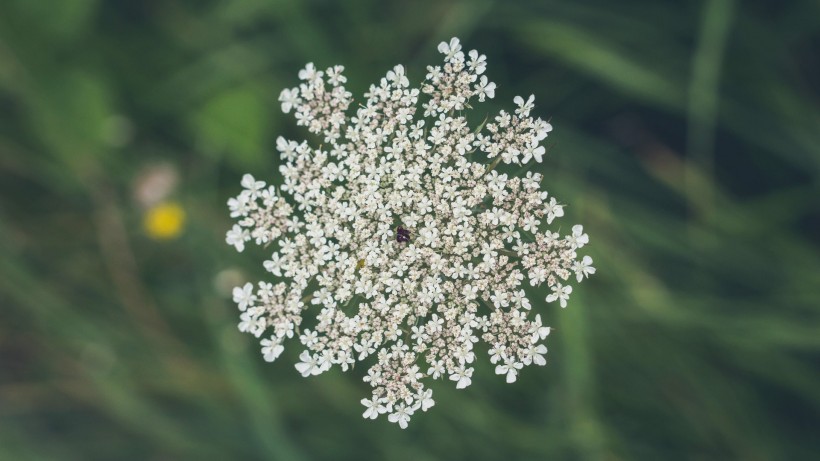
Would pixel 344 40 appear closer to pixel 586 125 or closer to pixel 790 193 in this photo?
pixel 586 125

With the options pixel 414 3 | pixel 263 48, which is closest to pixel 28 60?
pixel 263 48

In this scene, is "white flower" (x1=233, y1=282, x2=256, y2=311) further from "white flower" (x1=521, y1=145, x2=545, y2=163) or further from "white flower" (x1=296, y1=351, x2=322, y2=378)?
"white flower" (x1=521, y1=145, x2=545, y2=163)

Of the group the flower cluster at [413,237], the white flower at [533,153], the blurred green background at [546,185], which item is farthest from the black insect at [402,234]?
the blurred green background at [546,185]

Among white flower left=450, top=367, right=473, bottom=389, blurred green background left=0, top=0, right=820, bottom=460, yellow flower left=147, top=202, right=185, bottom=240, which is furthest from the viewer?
yellow flower left=147, top=202, right=185, bottom=240

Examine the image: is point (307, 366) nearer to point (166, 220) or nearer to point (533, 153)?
point (533, 153)

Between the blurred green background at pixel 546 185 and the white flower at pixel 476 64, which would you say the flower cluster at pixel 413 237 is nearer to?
the white flower at pixel 476 64

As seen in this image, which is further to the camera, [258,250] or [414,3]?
[414,3]

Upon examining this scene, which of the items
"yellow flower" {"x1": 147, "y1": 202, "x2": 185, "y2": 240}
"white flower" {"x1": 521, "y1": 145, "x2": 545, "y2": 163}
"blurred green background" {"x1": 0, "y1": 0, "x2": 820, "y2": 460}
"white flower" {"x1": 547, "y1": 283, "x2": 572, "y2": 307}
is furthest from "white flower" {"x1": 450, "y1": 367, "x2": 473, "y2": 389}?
"yellow flower" {"x1": 147, "y1": 202, "x2": 185, "y2": 240}
